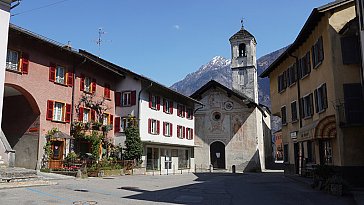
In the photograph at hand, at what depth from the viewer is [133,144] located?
93.3ft

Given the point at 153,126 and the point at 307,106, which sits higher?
the point at 307,106

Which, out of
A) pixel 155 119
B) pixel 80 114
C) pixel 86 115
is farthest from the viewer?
pixel 155 119

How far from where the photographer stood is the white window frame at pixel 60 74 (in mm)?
25080

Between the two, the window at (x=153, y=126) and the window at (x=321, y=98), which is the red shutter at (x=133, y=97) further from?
the window at (x=321, y=98)

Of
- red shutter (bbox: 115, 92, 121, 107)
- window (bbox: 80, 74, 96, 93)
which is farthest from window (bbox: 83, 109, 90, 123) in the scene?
red shutter (bbox: 115, 92, 121, 107)

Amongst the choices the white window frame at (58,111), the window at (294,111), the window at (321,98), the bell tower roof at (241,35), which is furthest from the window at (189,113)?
the window at (321,98)

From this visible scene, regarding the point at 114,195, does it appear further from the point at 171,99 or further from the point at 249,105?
the point at 249,105

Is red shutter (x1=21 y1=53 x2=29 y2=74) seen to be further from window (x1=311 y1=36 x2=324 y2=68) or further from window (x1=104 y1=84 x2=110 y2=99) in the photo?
window (x1=311 y1=36 x2=324 y2=68)

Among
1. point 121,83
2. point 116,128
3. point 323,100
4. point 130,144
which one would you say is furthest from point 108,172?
point 323,100

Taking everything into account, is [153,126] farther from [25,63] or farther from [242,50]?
[242,50]

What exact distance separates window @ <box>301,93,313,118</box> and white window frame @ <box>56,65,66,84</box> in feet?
56.0

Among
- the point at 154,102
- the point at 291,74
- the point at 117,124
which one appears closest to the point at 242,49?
the point at 154,102

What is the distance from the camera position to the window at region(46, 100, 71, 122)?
77.7ft

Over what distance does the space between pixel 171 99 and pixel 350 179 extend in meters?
22.7
